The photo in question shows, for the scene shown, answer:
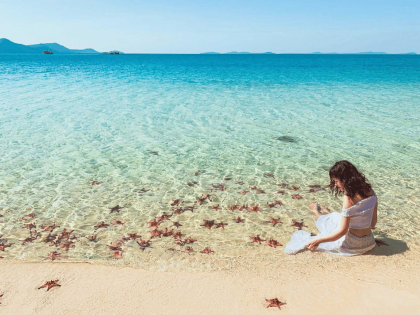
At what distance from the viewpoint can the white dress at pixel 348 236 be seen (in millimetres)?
5416

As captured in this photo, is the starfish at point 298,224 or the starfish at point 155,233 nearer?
the starfish at point 155,233

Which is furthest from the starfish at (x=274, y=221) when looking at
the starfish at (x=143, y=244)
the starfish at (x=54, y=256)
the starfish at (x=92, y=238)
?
the starfish at (x=54, y=256)

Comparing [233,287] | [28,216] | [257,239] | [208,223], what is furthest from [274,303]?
[28,216]

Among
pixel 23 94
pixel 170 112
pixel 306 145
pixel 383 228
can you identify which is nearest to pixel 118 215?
pixel 383 228

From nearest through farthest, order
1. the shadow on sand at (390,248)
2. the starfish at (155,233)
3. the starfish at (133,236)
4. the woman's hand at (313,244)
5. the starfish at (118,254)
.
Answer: the woman's hand at (313,244) → the shadow on sand at (390,248) → the starfish at (118,254) → the starfish at (133,236) → the starfish at (155,233)

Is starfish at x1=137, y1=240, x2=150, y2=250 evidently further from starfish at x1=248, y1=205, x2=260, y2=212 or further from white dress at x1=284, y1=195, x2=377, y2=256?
white dress at x1=284, y1=195, x2=377, y2=256

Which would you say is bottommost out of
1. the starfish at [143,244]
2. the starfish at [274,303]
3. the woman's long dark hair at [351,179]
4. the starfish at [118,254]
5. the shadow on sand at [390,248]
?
the starfish at [118,254]

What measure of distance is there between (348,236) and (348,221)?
1.87 feet

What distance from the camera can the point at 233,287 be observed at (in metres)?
5.28

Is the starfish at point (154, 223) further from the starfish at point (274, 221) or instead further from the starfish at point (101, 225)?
the starfish at point (274, 221)

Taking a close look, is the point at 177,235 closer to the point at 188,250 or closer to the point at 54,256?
the point at 188,250

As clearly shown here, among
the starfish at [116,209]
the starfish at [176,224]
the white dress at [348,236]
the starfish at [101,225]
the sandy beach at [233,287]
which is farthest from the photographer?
the starfish at [116,209]

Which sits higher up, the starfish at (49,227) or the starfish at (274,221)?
the starfish at (274,221)

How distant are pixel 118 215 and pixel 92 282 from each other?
2.53m
